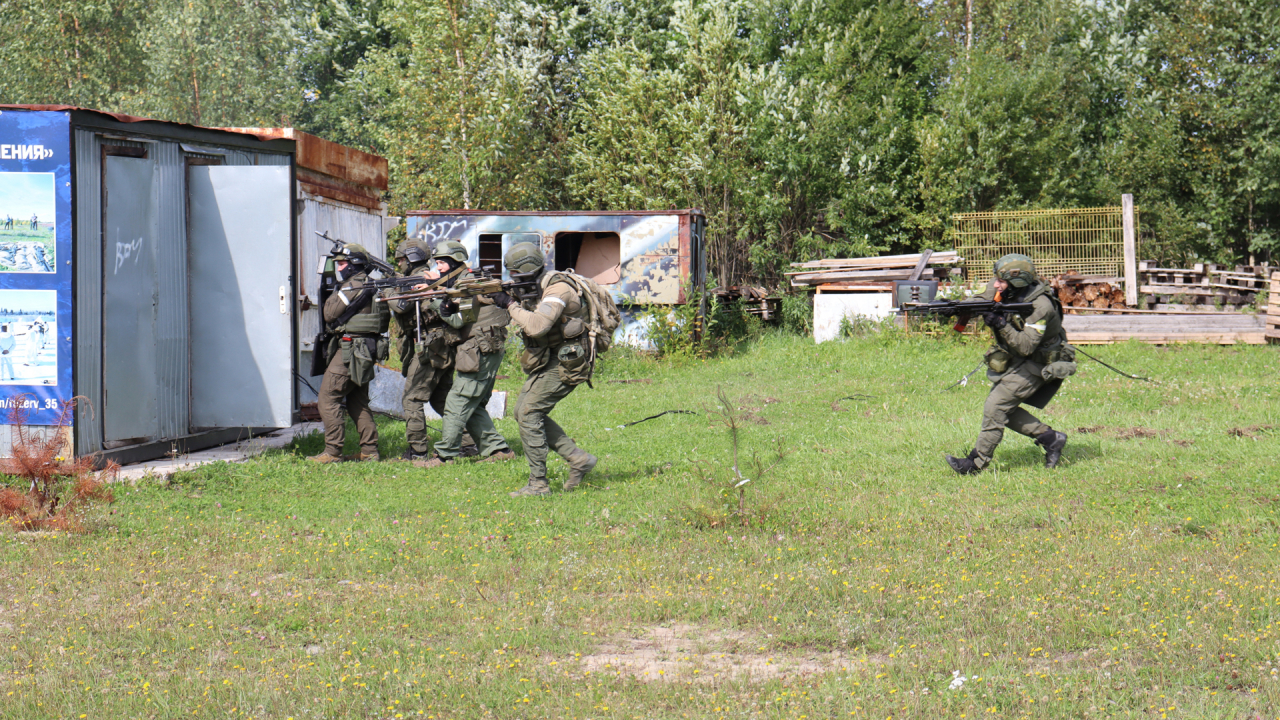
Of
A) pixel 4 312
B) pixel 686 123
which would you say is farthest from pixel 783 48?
pixel 4 312

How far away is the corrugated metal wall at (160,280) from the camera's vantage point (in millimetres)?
7914

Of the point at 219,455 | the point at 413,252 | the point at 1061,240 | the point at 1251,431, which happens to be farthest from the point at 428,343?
the point at 1061,240

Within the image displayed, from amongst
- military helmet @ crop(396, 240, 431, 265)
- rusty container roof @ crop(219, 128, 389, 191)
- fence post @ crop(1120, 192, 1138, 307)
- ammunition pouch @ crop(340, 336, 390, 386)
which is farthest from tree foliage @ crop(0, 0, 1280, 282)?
ammunition pouch @ crop(340, 336, 390, 386)

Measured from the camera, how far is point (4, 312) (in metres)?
7.80

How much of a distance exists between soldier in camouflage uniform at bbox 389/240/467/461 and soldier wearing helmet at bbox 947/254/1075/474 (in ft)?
13.9

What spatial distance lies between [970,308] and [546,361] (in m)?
3.28

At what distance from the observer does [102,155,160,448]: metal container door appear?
27.0ft

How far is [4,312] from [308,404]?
335 centimetres

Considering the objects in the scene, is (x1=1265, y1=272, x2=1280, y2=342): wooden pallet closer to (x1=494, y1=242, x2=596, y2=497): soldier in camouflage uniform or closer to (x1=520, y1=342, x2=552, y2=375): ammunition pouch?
(x1=494, y1=242, x2=596, y2=497): soldier in camouflage uniform

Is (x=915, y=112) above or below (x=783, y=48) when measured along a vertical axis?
A: below

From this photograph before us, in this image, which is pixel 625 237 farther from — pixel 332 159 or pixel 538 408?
pixel 538 408

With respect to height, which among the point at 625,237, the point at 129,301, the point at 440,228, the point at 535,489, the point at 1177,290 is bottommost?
the point at 535,489

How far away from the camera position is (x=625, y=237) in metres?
16.8

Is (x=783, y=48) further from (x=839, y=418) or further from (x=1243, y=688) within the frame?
(x=1243, y=688)
